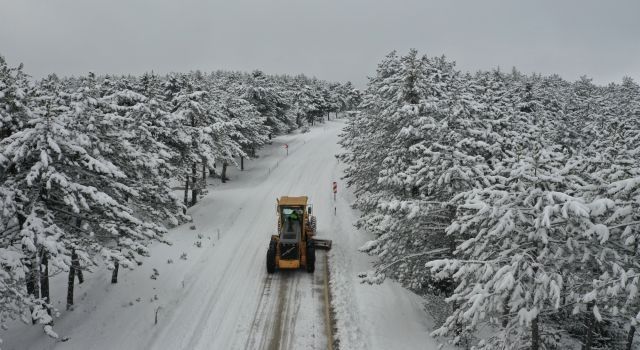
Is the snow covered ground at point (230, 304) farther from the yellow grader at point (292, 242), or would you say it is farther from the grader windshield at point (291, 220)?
the grader windshield at point (291, 220)

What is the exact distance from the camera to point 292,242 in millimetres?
17781

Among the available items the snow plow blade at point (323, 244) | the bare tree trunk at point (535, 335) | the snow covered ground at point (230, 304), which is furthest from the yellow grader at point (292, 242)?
the bare tree trunk at point (535, 335)

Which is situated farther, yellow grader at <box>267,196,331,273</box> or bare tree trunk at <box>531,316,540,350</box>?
yellow grader at <box>267,196,331,273</box>

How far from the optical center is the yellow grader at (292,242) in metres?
17.7

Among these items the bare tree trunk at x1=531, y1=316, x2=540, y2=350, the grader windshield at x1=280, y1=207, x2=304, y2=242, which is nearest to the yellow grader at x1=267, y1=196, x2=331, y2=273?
the grader windshield at x1=280, y1=207, x2=304, y2=242

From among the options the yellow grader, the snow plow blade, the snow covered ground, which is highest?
A: the yellow grader

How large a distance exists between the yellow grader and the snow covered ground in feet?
1.98

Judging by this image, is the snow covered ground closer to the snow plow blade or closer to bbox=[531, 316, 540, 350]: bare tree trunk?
the snow plow blade

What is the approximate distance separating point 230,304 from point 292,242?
3.79m

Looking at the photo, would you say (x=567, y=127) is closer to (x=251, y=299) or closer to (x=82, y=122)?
(x=251, y=299)

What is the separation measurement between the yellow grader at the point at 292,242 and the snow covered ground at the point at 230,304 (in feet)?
1.98

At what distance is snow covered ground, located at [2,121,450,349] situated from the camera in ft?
42.7

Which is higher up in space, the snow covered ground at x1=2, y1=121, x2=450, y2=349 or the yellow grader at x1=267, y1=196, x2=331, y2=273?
the yellow grader at x1=267, y1=196, x2=331, y2=273

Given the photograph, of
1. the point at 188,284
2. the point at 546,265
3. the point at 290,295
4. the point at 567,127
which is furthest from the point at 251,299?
the point at 567,127
